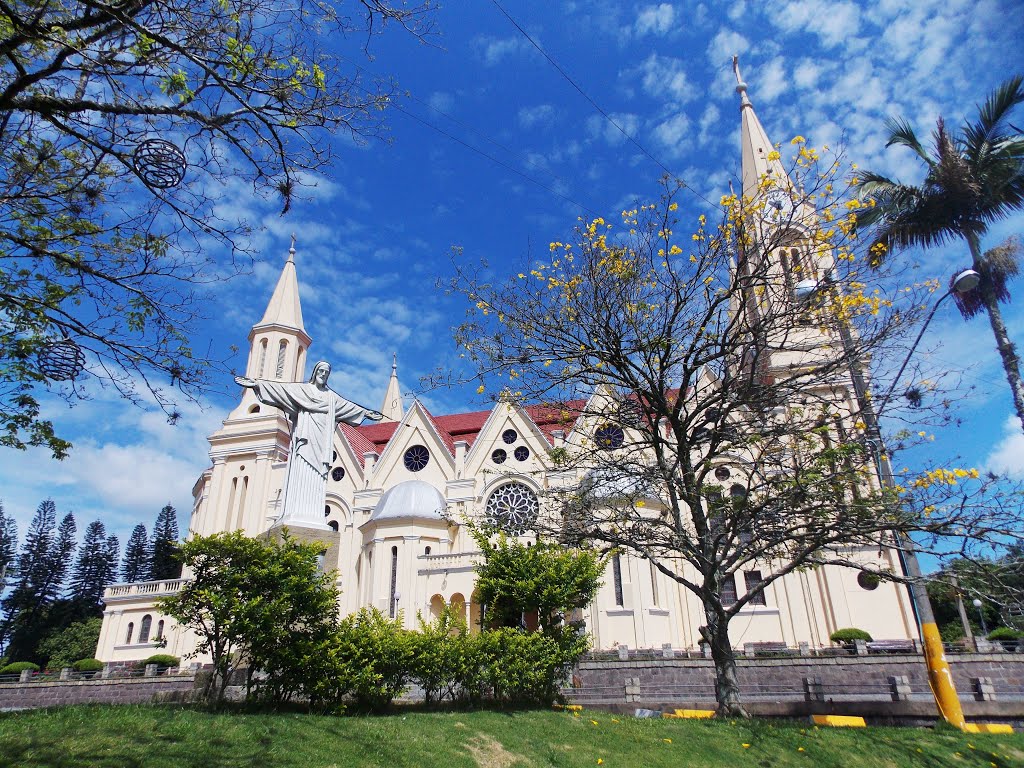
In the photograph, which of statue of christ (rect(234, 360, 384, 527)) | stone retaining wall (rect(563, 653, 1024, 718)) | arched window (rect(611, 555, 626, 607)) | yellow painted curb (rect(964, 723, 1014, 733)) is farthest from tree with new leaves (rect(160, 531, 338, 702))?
arched window (rect(611, 555, 626, 607))

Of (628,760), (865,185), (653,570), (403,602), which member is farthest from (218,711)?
(865,185)

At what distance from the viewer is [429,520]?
28.8m

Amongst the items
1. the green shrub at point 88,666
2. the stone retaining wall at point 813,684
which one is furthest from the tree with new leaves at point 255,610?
the green shrub at point 88,666

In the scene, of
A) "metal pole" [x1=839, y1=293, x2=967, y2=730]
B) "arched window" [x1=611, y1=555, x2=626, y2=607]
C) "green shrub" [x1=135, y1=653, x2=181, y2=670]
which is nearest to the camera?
"metal pole" [x1=839, y1=293, x2=967, y2=730]

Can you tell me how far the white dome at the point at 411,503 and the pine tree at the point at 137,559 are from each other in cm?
5311

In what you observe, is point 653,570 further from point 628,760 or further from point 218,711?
point 218,711

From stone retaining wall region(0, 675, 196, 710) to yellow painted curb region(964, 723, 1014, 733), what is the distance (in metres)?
20.4

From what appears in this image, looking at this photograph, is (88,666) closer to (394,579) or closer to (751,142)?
(394,579)

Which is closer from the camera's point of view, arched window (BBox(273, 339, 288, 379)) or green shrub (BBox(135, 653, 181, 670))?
green shrub (BBox(135, 653, 181, 670))

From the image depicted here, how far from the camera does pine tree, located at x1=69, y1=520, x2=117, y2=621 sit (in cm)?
6034

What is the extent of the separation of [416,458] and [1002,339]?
86.0 feet

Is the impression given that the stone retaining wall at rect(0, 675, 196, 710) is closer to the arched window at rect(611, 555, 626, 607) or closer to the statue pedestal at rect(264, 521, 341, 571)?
the statue pedestal at rect(264, 521, 341, 571)

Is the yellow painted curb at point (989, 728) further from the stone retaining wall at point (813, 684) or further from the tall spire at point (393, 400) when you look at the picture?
the tall spire at point (393, 400)

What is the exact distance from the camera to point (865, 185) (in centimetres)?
1992
